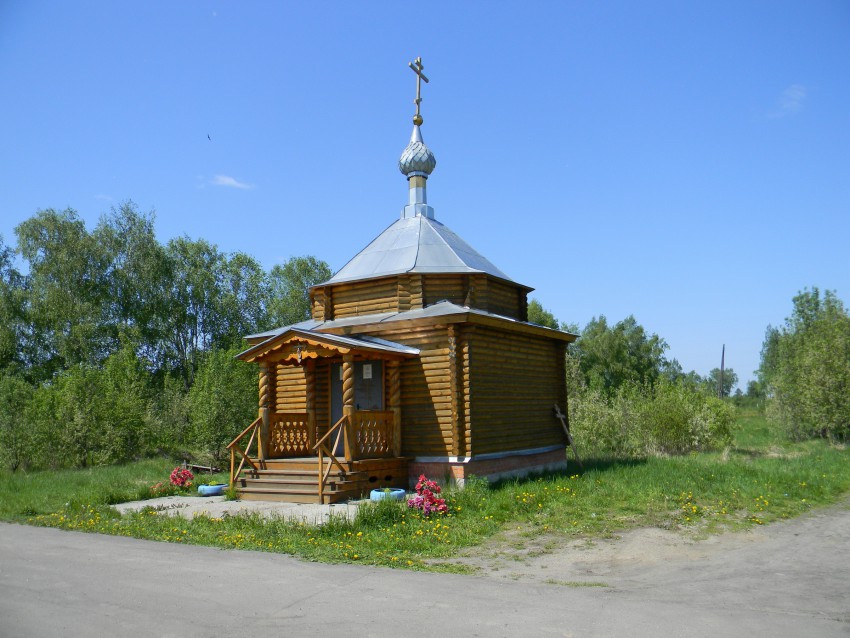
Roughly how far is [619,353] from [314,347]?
113 ft

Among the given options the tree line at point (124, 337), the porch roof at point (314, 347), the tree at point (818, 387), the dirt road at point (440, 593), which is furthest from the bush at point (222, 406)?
the tree at point (818, 387)

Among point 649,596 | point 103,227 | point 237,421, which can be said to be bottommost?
point 649,596

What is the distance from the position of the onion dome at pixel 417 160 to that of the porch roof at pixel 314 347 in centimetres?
684

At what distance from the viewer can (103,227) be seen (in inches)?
1319

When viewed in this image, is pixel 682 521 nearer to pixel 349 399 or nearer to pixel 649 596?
pixel 649 596

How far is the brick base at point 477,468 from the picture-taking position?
12.9 meters

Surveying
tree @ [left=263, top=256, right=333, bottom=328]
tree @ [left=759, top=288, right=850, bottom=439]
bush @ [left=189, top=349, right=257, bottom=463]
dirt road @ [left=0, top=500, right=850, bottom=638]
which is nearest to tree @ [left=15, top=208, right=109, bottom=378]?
tree @ [left=263, top=256, right=333, bottom=328]

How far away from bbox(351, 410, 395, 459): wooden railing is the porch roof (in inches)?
47.5

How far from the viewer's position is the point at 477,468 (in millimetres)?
13133

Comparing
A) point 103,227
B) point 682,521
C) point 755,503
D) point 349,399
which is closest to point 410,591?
point 682,521

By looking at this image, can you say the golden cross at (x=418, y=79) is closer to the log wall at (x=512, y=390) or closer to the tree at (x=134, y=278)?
the log wall at (x=512, y=390)

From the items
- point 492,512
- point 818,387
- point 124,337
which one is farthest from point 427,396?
point 124,337

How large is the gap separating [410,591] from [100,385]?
18394 millimetres

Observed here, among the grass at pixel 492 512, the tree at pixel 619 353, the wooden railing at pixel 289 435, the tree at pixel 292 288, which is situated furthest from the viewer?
the tree at pixel 619 353
